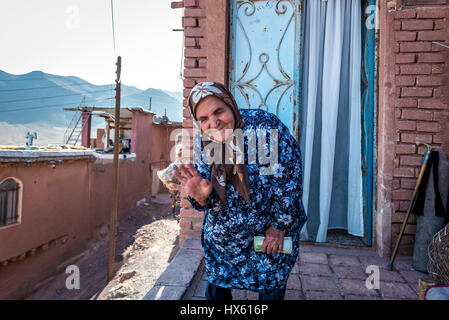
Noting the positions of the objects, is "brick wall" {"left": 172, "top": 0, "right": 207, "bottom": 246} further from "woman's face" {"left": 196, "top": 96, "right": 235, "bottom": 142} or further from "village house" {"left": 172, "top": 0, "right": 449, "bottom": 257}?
"woman's face" {"left": 196, "top": 96, "right": 235, "bottom": 142}

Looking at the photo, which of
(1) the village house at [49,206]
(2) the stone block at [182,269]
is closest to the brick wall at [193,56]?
(2) the stone block at [182,269]

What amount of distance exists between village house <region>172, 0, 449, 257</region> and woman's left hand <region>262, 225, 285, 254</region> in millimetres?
1760

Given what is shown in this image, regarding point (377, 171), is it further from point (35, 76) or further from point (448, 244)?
point (35, 76)

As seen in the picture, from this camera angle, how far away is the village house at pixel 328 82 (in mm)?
2727

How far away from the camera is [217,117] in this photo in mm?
1337

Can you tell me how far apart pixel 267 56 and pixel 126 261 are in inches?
356

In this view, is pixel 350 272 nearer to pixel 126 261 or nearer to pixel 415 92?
pixel 415 92

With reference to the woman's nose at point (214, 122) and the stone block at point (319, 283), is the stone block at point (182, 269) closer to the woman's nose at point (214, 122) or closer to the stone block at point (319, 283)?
the stone block at point (319, 283)

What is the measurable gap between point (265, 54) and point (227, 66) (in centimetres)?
48

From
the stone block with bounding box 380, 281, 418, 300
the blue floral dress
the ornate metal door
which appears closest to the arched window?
the ornate metal door

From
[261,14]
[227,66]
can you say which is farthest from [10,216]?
[261,14]

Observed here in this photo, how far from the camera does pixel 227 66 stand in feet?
10.4

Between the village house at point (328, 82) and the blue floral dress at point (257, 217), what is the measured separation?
1634mm

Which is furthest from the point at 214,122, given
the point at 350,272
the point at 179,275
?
the point at 350,272
